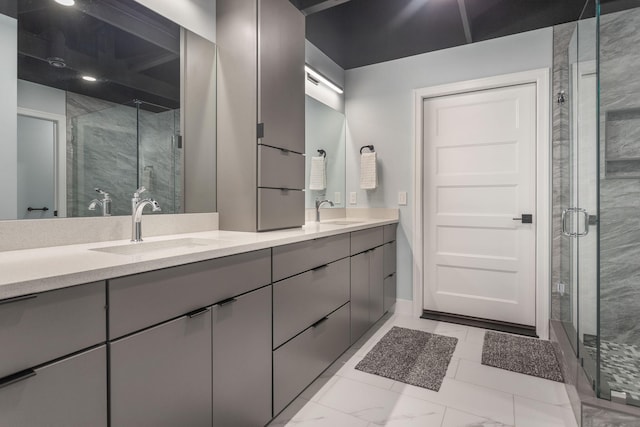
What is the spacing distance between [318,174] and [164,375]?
2.14 m

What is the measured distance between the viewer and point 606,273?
175 centimetres

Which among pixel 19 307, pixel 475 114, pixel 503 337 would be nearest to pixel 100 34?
pixel 19 307

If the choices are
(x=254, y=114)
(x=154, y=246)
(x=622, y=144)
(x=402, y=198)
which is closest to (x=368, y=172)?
(x=402, y=198)

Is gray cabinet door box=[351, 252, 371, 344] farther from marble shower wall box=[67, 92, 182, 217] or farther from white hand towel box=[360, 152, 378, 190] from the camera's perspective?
marble shower wall box=[67, 92, 182, 217]

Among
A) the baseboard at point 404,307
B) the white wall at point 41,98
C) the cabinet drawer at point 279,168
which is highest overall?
the white wall at point 41,98

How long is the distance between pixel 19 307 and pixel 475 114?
3.09 meters

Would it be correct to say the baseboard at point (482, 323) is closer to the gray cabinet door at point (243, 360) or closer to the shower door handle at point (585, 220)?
the shower door handle at point (585, 220)

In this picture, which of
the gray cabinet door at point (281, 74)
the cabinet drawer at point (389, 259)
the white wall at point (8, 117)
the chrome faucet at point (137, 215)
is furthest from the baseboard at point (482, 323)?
the white wall at point (8, 117)

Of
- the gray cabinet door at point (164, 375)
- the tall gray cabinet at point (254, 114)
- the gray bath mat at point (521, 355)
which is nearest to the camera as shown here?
the gray cabinet door at point (164, 375)

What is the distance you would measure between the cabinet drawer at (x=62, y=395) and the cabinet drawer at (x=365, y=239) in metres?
1.60

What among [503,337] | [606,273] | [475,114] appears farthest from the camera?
[475,114]

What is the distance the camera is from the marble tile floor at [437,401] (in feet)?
5.14

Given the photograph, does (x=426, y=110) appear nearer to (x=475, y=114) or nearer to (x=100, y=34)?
(x=475, y=114)

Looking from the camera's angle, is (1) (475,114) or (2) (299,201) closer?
(2) (299,201)
